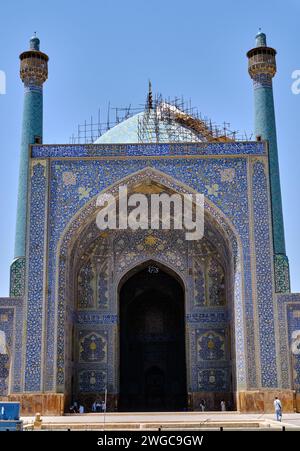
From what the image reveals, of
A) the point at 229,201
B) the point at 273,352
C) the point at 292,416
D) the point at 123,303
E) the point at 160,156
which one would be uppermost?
the point at 160,156

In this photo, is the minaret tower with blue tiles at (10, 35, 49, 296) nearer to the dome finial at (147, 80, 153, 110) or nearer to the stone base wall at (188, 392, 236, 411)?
the dome finial at (147, 80, 153, 110)

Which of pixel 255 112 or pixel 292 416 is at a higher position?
pixel 255 112

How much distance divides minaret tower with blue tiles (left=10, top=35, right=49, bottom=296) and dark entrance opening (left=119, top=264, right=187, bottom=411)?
361 centimetres

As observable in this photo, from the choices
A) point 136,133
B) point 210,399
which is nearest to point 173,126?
point 136,133

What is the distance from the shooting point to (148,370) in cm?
1775

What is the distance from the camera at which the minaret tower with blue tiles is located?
14.9m

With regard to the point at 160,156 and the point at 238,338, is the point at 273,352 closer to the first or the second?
the point at 238,338

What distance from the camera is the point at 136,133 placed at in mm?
18562

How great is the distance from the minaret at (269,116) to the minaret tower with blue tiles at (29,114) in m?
4.74

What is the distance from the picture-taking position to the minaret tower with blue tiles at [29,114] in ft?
48.9

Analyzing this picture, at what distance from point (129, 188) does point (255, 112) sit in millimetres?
3365

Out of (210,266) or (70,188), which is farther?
(210,266)
